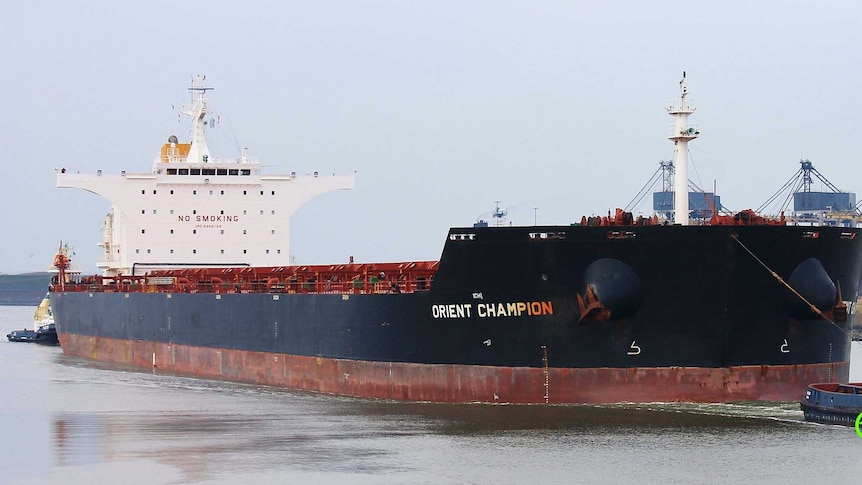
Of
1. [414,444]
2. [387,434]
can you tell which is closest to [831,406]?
[414,444]

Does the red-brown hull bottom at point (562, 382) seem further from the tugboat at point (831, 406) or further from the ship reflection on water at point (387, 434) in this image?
the tugboat at point (831, 406)

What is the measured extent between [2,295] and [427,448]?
149863 mm

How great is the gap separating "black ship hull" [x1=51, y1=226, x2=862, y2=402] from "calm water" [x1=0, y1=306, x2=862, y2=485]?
431mm

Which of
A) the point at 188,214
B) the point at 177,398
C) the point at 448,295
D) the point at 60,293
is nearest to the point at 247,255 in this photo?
the point at 188,214

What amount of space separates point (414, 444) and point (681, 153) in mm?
7300

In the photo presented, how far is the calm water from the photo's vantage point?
15969 mm

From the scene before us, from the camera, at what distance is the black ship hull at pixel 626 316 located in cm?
1962

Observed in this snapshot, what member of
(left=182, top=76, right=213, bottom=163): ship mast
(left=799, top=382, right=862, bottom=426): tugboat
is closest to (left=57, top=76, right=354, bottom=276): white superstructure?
(left=182, top=76, right=213, bottom=163): ship mast

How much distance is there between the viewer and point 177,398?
24391mm

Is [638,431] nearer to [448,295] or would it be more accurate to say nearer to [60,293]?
[448,295]

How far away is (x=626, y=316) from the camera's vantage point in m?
19.7

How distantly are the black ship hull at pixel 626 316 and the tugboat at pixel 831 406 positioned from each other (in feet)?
3.72

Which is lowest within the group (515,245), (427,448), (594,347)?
(427,448)

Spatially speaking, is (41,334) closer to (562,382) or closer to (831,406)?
(562,382)
